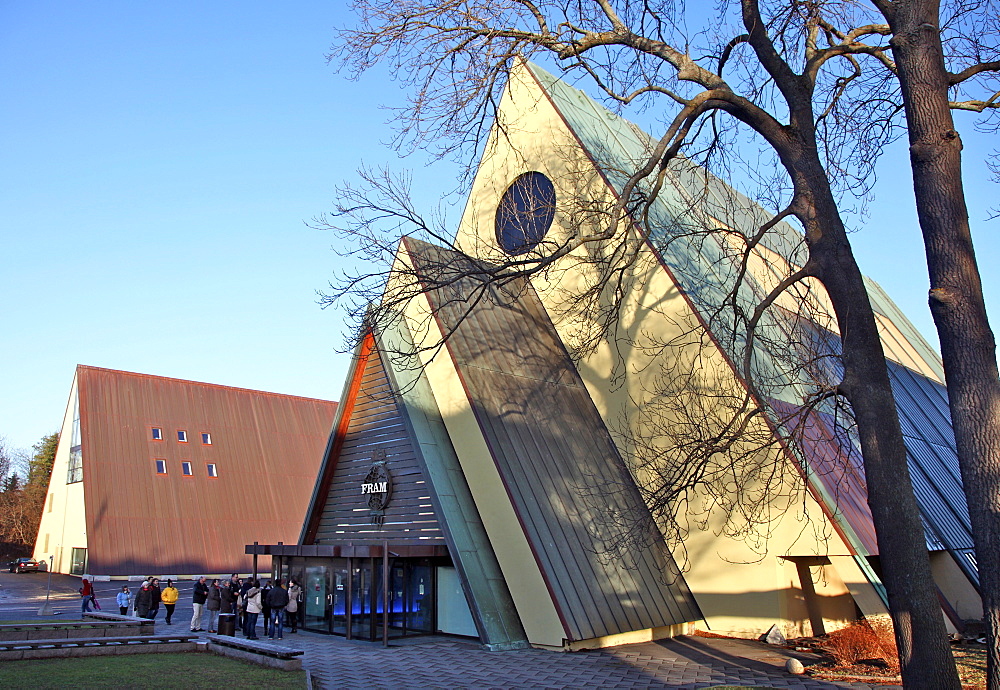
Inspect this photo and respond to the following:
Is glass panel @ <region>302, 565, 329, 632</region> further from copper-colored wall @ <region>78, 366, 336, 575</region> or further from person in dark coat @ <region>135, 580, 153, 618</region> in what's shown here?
copper-colored wall @ <region>78, 366, 336, 575</region>

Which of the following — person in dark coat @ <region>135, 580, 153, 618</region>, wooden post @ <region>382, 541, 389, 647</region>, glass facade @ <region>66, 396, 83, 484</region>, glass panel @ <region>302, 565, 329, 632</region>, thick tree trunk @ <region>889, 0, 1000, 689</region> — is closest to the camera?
thick tree trunk @ <region>889, 0, 1000, 689</region>

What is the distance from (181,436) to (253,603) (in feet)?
76.1

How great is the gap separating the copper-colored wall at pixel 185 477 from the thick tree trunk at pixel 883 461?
3137cm

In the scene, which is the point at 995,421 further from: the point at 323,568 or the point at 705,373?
the point at 323,568

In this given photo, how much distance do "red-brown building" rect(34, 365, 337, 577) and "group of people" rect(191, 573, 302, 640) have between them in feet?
54.9

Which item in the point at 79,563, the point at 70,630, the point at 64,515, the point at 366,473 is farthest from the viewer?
the point at 64,515

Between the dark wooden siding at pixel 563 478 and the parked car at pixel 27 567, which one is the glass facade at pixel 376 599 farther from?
the parked car at pixel 27 567

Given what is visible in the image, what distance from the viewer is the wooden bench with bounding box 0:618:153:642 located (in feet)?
45.6

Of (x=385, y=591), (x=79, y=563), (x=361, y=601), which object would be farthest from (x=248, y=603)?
(x=79, y=563)

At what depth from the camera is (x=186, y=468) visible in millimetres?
35281

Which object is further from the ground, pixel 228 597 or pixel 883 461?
pixel 883 461

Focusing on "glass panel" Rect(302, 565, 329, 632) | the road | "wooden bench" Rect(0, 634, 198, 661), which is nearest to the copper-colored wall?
the road

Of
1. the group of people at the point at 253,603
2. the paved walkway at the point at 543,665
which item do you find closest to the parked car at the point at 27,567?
the group of people at the point at 253,603

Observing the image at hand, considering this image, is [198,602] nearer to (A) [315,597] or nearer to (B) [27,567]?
(A) [315,597]
